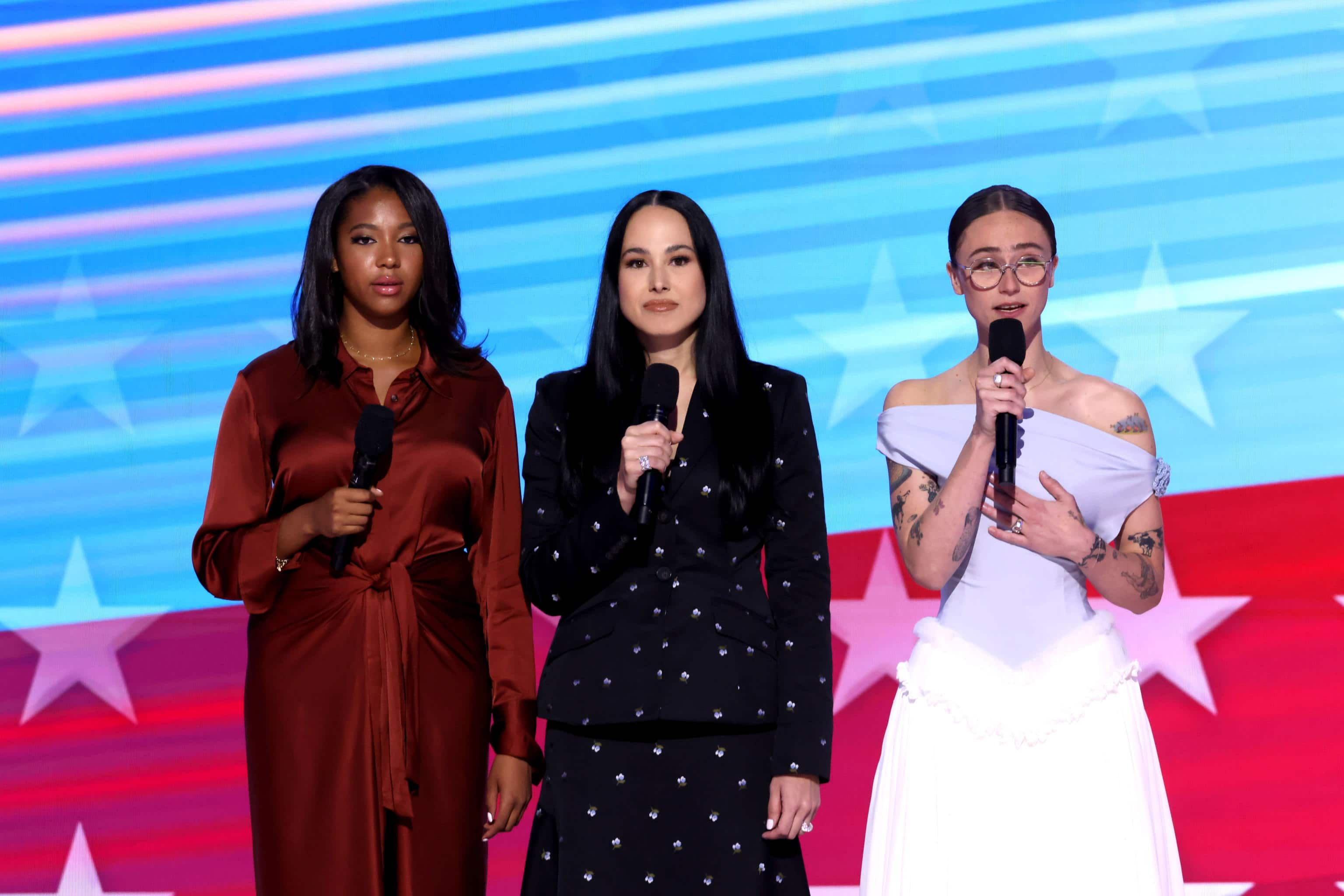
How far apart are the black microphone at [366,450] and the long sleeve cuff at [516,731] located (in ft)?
1.21

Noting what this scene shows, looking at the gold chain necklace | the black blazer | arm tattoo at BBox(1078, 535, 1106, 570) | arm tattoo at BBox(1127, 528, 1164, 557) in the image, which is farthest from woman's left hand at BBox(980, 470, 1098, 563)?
the gold chain necklace

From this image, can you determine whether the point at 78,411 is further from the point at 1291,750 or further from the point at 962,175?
the point at 1291,750

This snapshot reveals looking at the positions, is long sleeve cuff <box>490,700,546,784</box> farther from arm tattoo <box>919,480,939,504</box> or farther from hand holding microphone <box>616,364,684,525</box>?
arm tattoo <box>919,480,939,504</box>

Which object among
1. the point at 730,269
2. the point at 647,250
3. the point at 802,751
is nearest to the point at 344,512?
the point at 647,250

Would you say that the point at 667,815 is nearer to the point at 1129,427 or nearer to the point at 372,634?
the point at 372,634

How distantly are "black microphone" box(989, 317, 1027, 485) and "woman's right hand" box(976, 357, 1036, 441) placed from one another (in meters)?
0.01

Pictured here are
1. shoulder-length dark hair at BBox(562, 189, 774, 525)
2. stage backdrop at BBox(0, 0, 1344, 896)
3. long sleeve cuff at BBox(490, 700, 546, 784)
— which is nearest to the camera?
shoulder-length dark hair at BBox(562, 189, 774, 525)

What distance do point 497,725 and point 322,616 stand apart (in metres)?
0.35

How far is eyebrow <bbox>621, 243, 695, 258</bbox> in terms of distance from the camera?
2223mm

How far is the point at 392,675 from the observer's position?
2.19m

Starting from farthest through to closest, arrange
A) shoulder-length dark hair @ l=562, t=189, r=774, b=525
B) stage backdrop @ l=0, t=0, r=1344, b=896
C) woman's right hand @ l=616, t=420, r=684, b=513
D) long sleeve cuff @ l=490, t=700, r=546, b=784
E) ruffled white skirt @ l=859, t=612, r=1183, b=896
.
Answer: stage backdrop @ l=0, t=0, r=1344, b=896 → long sleeve cuff @ l=490, t=700, r=546, b=784 → shoulder-length dark hair @ l=562, t=189, r=774, b=525 → ruffled white skirt @ l=859, t=612, r=1183, b=896 → woman's right hand @ l=616, t=420, r=684, b=513

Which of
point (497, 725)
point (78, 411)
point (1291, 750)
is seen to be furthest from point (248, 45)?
point (1291, 750)

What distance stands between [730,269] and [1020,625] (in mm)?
1600

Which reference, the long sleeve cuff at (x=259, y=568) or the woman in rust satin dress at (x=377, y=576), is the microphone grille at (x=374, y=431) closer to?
the woman in rust satin dress at (x=377, y=576)
